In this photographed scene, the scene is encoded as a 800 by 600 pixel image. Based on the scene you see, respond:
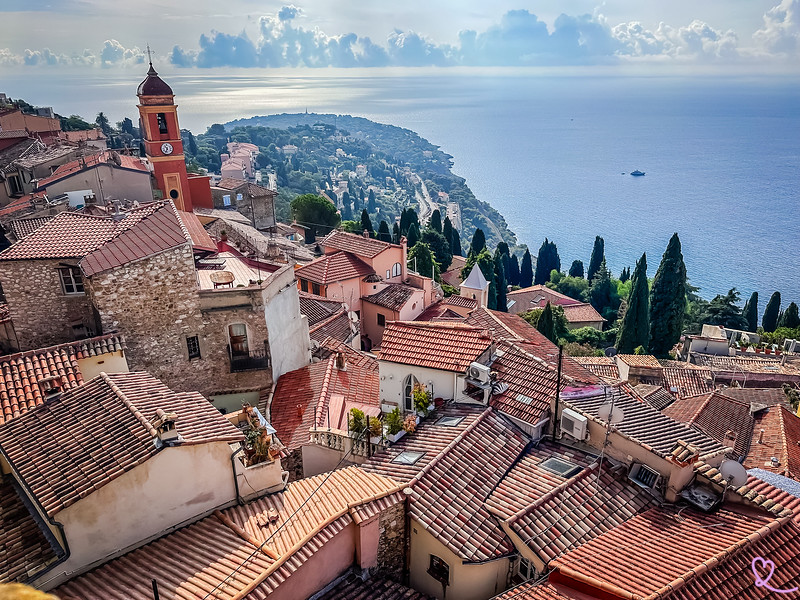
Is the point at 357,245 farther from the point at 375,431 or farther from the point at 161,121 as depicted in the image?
the point at 375,431

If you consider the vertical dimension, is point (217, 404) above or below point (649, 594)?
below

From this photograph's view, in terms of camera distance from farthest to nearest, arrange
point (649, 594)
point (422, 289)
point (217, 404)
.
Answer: point (422, 289) < point (217, 404) < point (649, 594)

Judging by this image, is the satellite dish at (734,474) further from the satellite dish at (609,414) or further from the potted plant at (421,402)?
the potted plant at (421,402)

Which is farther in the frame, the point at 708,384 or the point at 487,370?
the point at 708,384

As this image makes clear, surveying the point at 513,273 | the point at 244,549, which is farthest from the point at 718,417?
the point at 513,273

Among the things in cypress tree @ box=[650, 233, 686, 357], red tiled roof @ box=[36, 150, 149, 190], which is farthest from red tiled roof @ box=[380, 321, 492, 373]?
cypress tree @ box=[650, 233, 686, 357]

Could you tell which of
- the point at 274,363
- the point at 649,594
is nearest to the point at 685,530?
the point at 649,594

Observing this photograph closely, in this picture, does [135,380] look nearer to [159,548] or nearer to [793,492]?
[159,548]

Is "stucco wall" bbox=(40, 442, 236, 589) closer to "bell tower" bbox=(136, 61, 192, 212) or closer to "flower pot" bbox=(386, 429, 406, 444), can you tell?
"flower pot" bbox=(386, 429, 406, 444)
